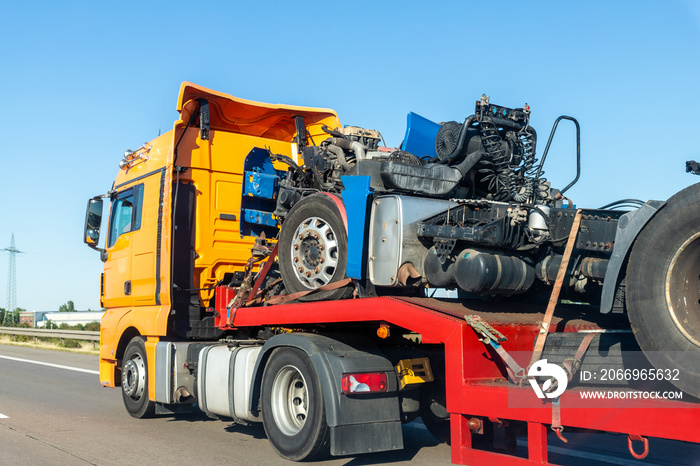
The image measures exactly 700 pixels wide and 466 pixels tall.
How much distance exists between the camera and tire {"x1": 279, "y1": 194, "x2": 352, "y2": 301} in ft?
20.3

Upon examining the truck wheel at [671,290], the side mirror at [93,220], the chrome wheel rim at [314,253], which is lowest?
the truck wheel at [671,290]

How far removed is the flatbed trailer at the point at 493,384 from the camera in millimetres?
3553

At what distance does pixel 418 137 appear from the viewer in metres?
6.72

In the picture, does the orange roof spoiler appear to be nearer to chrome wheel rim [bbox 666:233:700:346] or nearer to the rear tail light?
the rear tail light

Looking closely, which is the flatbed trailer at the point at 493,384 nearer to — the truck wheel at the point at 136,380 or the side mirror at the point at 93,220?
the truck wheel at the point at 136,380

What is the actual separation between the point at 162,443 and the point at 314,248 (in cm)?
273

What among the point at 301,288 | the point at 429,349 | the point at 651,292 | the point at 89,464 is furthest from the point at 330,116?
the point at 651,292

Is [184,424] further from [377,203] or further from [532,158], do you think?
[532,158]

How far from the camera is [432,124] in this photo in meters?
6.84

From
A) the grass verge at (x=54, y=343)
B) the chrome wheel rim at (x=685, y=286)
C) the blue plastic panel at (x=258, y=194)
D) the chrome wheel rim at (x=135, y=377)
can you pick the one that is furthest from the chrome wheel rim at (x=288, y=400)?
the grass verge at (x=54, y=343)

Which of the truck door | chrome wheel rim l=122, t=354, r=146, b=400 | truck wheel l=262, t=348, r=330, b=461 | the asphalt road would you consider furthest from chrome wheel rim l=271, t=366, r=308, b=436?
the truck door

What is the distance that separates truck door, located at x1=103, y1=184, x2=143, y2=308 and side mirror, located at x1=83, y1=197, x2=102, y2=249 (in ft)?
0.55

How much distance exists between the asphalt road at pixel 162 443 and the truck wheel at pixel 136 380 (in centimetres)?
15

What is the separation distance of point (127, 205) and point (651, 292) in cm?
758
